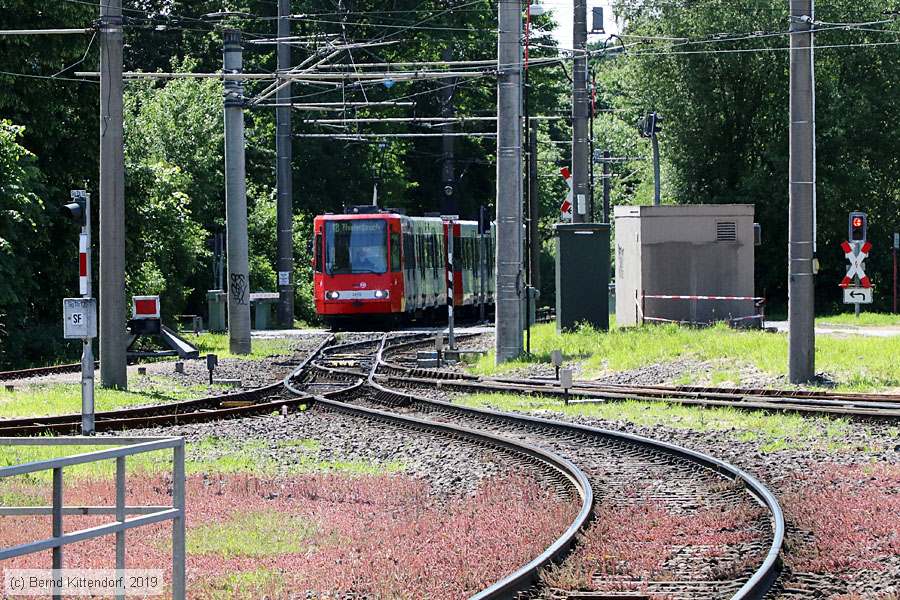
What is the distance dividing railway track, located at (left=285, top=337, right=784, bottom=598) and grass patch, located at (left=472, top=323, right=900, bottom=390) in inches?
151

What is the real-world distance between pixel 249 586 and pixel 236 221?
23735mm

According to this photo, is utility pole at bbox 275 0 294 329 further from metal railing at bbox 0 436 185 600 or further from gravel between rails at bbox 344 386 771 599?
metal railing at bbox 0 436 185 600

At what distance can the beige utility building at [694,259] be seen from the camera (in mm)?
34469

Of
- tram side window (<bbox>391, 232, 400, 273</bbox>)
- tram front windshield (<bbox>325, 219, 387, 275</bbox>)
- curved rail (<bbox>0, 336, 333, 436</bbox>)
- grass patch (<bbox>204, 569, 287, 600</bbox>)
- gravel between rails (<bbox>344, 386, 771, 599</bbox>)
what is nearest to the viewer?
grass patch (<bbox>204, 569, 287, 600</bbox>)

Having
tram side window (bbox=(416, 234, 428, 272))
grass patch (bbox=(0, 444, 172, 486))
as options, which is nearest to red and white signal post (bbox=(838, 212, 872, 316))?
tram side window (bbox=(416, 234, 428, 272))

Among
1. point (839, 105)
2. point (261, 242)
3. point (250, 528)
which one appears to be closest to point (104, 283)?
point (250, 528)

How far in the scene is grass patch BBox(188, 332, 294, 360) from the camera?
1246 inches

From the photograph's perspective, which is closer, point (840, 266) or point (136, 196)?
point (136, 196)

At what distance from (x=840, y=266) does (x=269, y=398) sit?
37746mm

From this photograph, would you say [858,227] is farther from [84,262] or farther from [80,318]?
[80,318]

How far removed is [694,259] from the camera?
34812 millimetres

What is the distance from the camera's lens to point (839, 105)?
5212 cm

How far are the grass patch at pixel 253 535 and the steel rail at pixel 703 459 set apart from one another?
3.05 m

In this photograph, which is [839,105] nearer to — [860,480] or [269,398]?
[269,398]
